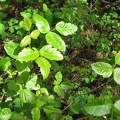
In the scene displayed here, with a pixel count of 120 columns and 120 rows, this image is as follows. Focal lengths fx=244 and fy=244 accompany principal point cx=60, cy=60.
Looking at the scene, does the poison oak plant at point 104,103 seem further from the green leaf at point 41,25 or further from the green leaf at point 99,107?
the green leaf at point 41,25

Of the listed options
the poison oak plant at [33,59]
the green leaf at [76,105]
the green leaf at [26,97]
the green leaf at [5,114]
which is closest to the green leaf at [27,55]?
the poison oak plant at [33,59]

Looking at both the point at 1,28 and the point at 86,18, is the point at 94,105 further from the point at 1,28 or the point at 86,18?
the point at 86,18

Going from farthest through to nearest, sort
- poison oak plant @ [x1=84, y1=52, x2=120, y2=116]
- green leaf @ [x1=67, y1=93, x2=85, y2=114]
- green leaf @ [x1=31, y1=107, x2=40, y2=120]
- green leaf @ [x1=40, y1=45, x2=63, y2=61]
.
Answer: green leaf @ [x1=67, y1=93, x2=85, y2=114] → green leaf @ [x1=31, y1=107, x2=40, y2=120] → green leaf @ [x1=40, y1=45, x2=63, y2=61] → poison oak plant @ [x1=84, y1=52, x2=120, y2=116]

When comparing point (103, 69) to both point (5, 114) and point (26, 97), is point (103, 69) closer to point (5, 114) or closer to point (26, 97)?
point (26, 97)

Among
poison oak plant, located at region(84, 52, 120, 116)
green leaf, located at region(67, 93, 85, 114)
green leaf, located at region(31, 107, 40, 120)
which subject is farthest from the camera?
green leaf, located at region(67, 93, 85, 114)

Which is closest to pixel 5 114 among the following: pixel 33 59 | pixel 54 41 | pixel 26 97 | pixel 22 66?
pixel 26 97

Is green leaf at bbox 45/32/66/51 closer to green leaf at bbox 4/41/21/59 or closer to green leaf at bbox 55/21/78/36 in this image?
green leaf at bbox 55/21/78/36

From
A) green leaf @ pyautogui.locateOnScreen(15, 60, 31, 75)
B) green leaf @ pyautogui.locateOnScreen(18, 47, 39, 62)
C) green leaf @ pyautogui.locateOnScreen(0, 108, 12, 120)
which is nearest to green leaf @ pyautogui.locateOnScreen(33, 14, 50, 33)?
green leaf @ pyautogui.locateOnScreen(18, 47, 39, 62)

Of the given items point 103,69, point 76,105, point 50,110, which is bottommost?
point 76,105

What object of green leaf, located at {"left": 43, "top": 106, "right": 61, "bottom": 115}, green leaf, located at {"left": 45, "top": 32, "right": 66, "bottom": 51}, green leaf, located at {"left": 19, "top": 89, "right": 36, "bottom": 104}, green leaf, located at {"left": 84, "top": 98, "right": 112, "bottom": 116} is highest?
green leaf, located at {"left": 45, "top": 32, "right": 66, "bottom": 51}
